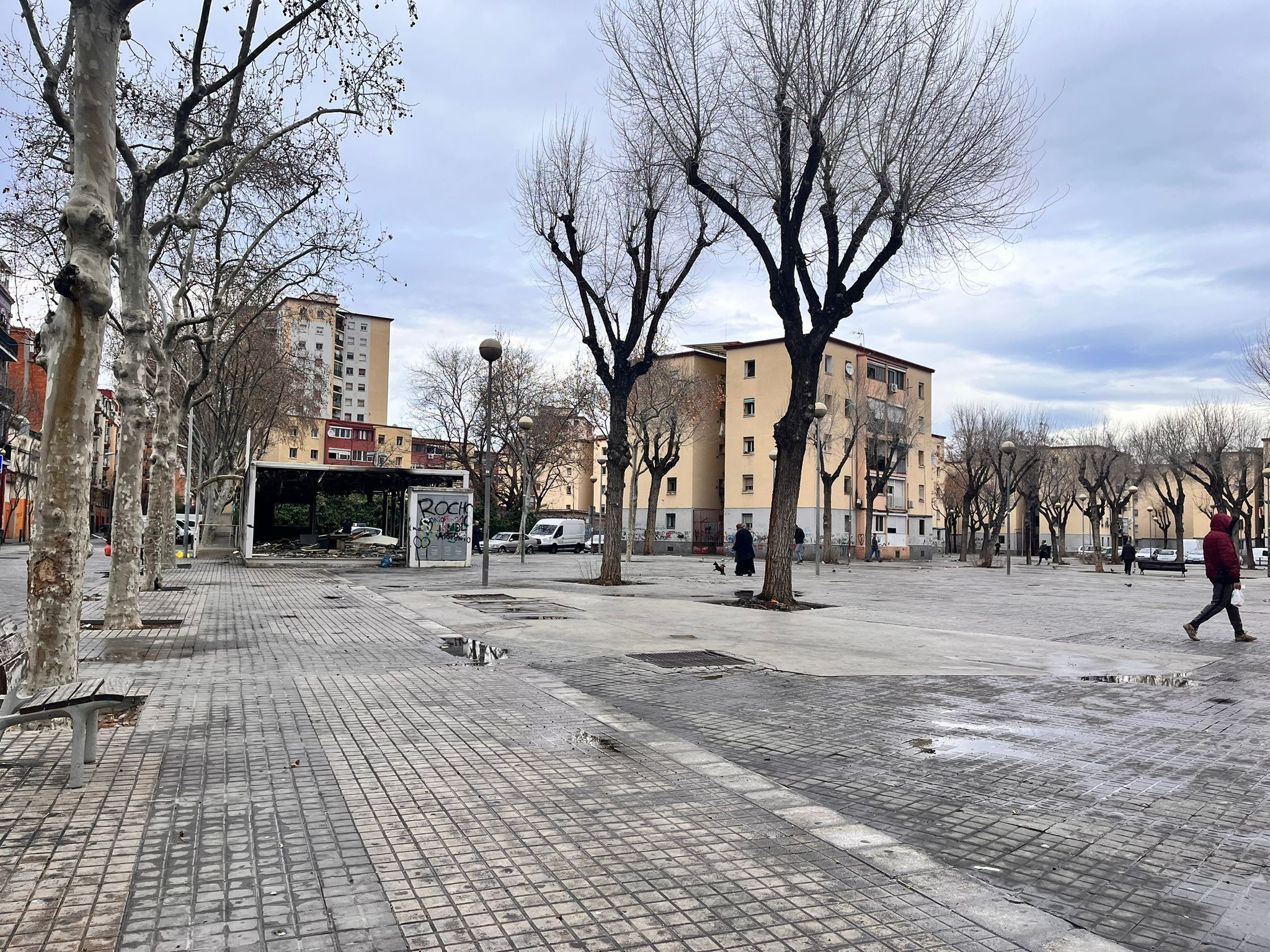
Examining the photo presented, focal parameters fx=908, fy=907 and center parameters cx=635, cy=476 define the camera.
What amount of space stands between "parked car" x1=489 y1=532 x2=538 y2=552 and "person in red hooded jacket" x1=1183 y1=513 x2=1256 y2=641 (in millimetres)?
37493

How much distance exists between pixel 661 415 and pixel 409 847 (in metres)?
40.8

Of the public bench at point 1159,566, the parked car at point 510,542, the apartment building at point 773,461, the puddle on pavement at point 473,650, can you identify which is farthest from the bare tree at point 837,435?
the puddle on pavement at point 473,650

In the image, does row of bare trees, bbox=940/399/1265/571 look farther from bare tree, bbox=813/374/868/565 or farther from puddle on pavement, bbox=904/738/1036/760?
puddle on pavement, bbox=904/738/1036/760

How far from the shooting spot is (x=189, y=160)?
9.86 metres

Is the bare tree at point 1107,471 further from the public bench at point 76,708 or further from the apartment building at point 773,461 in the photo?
the public bench at point 76,708

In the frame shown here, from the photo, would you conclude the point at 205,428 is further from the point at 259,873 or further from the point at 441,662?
the point at 259,873

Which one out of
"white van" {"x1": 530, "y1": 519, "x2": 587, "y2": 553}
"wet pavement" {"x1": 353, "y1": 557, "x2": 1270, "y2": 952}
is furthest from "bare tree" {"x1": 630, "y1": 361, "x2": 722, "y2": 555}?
"wet pavement" {"x1": 353, "y1": 557, "x2": 1270, "y2": 952}

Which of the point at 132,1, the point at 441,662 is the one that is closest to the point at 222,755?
the point at 441,662

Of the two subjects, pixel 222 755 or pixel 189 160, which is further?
pixel 189 160

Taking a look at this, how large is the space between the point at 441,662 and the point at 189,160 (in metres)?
6.10

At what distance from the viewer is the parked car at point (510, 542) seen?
158ft

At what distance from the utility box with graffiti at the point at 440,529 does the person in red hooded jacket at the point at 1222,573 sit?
19.2 meters

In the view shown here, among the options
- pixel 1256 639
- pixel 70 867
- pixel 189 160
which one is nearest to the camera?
pixel 70 867

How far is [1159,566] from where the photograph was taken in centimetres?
4397
